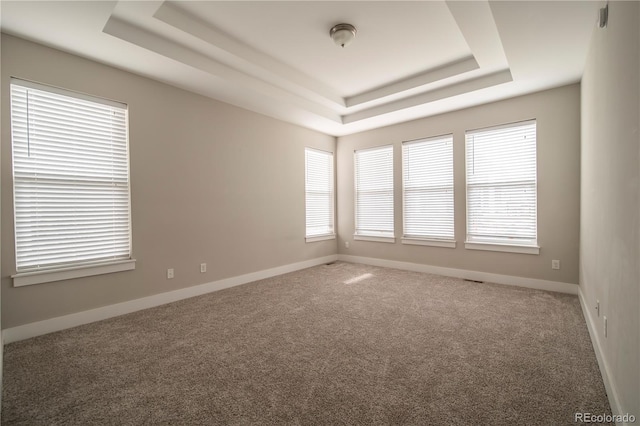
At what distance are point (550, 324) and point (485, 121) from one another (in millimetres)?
2879

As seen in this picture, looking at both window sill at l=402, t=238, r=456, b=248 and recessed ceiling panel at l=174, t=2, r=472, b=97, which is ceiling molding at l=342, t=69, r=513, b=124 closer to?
recessed ceiling panel at l=174, t=2, r=472, b=97

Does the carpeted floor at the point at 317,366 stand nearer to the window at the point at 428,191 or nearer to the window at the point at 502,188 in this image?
the window at the point at 502,188

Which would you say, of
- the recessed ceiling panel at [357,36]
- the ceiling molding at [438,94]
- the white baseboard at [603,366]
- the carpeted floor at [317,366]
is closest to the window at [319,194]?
the ceiling molding at [438,94]

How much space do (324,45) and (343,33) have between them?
407 mm

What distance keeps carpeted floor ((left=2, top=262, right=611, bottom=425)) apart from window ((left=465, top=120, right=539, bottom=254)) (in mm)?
986

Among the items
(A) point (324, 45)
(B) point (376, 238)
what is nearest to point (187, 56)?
(A) point (324, 45)

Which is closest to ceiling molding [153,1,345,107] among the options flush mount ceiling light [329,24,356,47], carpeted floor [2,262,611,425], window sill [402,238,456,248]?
flush mount ceiling light [329,24,356,47]

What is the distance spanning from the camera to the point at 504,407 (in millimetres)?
1736

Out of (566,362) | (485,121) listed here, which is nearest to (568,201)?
(485,121)

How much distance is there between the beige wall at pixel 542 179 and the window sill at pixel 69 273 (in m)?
4.15

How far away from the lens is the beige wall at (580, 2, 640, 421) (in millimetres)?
1369

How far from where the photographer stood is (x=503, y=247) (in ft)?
14.2

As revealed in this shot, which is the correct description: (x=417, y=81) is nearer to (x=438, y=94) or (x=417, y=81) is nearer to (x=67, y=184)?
(x=438, y=94)

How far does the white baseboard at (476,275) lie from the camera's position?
3.92m
